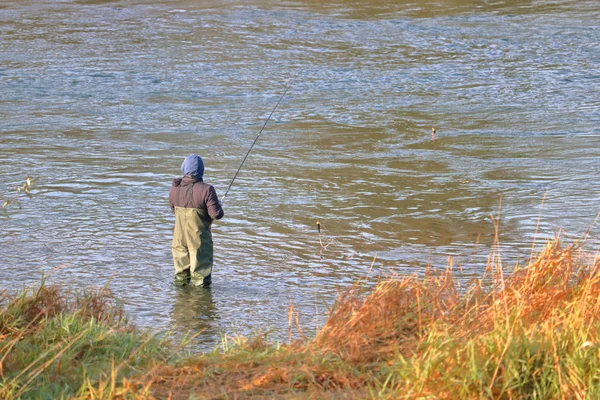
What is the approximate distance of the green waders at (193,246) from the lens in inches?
307

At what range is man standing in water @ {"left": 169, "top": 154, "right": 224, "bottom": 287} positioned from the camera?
776 centimetres

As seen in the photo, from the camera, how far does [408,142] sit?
44.3 ft

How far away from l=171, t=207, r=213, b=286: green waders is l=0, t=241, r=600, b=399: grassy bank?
1.94m

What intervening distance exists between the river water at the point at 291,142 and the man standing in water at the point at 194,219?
0.20 metres

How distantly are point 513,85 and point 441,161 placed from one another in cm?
498

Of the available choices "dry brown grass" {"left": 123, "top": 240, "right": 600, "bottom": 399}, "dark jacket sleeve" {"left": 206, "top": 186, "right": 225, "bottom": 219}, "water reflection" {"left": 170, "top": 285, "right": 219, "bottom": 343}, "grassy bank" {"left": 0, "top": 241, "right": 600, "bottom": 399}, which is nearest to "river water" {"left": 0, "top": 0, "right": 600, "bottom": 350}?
"water reflection" {"left": 170, "top": 285, "right": 219, "bottom": 343}

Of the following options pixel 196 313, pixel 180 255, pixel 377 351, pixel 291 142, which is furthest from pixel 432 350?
pixel 291 142

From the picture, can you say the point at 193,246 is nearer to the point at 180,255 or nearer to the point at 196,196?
the point at 180,255

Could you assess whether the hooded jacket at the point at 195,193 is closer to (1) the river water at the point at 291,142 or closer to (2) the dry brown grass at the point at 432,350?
(1) the river water at the point at 291,142

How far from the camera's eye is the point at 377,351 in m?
4.94

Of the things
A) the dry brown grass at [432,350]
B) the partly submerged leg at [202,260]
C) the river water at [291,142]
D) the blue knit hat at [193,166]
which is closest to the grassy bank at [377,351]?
the dry brown grass at [432,350]

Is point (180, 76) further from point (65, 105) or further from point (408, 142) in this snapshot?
point (408, 142)

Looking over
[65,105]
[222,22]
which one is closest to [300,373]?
[65,105]

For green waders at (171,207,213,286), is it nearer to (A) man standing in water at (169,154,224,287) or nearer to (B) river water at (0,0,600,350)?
(A) man standing in water at (169,154,224,287)
